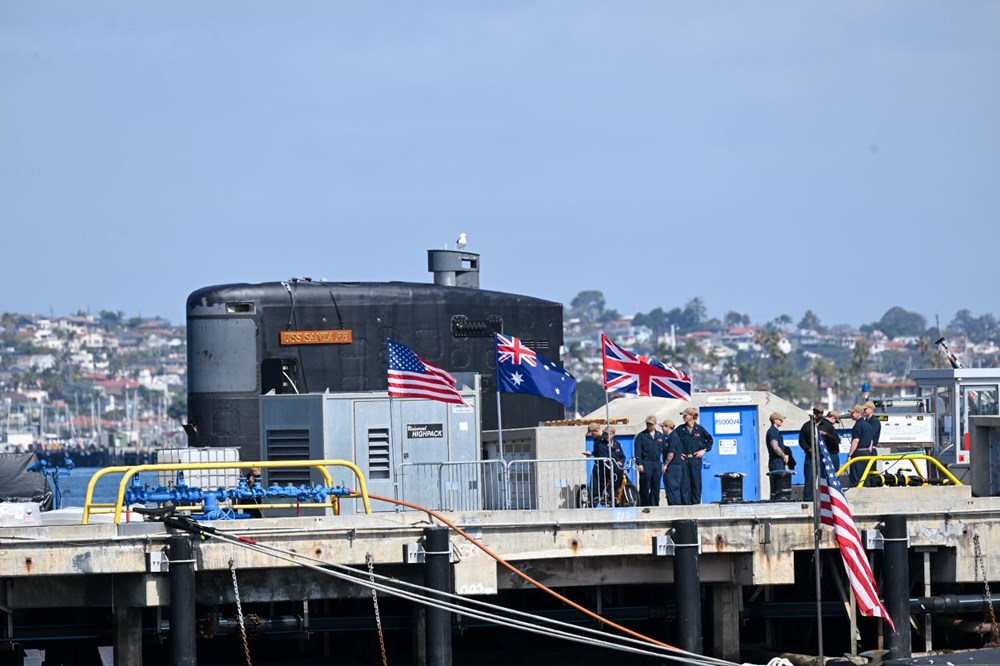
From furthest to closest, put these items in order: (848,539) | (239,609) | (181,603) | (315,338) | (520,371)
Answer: (315,338) < (520,371) < (848,539) < (239,609) < (181,603)

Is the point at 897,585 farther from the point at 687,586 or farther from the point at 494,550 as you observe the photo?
the point at 494,550

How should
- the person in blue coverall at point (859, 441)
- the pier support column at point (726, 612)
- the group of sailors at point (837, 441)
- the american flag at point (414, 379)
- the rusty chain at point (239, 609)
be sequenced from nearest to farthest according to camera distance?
the rusty chain at point (239, 609) → the pier support column at point (726, 612) → the american flag at point (414, 379) → the group of sailors at point (837, 441) → the person in blue coverall at point (859, 441)

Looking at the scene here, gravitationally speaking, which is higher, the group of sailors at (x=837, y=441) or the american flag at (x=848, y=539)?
the group of sailors at (x=837, y=441)

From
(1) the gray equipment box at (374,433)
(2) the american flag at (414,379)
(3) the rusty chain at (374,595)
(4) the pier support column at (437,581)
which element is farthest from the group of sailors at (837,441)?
(3) the rusty chain at (374,595)

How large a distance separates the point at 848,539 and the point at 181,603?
8.03 metres

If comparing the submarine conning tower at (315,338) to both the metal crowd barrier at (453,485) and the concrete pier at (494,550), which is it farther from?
the concrete pier at (494,550)

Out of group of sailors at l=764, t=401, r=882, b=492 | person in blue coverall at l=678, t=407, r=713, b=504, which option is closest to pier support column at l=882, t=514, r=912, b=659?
group of sailors at l=764, t=401, r=882, b=492

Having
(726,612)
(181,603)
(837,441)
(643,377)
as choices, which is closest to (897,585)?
(726,612)

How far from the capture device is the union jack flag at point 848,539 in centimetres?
2078

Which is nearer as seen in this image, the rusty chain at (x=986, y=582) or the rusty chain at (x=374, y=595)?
the rusty chain at (x=374, y=595)

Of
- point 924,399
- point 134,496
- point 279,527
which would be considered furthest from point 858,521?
point 924,399

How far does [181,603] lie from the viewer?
20203 millimetres

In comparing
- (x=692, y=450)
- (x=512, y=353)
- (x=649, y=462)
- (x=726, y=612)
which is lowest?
(x=726, y=612)

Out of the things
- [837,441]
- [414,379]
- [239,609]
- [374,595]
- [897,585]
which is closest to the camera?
[239,609]
